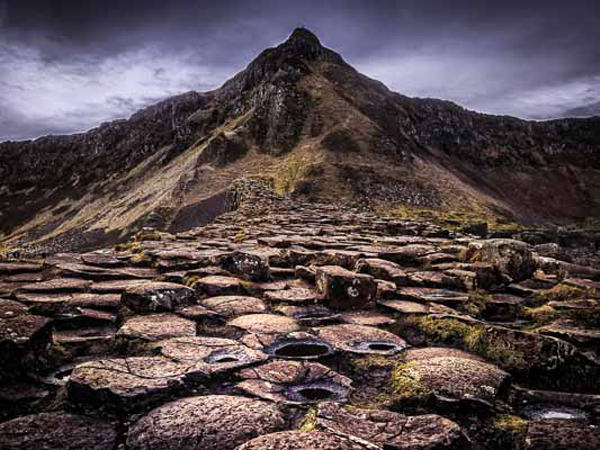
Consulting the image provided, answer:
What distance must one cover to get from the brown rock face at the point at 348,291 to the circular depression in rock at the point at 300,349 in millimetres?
1075

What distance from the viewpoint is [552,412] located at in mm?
2285

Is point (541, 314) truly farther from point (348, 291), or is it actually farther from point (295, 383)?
point (295, 383)

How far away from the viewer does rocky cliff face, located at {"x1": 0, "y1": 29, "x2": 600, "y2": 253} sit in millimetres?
28891

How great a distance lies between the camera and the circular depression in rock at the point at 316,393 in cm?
236

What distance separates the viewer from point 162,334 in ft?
10.7

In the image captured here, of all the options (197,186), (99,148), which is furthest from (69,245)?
(99,148)

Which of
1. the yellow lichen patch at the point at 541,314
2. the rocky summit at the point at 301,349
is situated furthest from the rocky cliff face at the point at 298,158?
the yellow lichen patch at the point at 541,314

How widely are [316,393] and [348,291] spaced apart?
6.39 ft

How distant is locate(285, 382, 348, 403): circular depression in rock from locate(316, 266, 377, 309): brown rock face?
1766mm

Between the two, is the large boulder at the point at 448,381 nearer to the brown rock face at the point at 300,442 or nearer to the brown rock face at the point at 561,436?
the brown rock face at the point at 561,436

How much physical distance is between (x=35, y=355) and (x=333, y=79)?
50543 mm

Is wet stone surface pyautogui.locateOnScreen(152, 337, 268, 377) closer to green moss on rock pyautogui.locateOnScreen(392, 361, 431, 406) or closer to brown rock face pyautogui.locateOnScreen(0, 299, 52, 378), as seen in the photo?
brown rock face pyautogui.locateOnScreen(0, 299, 52, 378)

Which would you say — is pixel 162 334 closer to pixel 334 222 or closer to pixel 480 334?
pixel 480 334

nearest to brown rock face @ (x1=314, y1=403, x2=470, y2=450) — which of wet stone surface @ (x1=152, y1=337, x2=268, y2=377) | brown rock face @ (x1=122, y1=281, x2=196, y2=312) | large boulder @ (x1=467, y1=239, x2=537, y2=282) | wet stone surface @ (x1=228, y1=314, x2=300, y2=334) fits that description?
wet stone surface @ (x1=152, y1=337, x2=268, y2=377)
